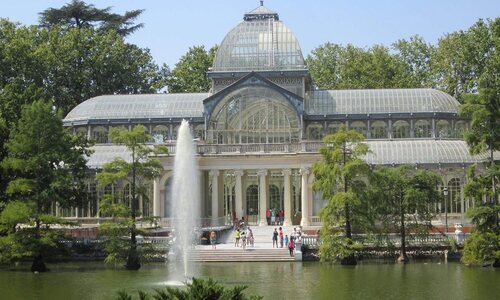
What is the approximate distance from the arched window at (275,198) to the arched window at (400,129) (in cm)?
1492

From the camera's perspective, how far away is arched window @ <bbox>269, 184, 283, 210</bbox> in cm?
9206

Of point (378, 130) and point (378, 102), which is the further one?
point (378, 102)

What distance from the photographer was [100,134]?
277ft

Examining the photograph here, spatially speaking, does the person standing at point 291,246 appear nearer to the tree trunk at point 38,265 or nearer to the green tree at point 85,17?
the tree trunk at point 38,265

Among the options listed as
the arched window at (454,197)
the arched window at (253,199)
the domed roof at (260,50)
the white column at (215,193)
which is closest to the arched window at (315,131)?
the domed roof at (260,50)

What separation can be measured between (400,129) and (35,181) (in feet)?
112

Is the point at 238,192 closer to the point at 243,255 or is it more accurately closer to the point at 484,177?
the point at 243,255

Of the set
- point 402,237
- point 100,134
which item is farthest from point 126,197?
point 100,134

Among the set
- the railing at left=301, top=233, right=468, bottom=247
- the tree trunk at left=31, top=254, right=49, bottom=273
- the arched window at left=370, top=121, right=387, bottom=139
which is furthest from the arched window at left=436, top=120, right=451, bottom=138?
the tree trunk at left=31, top=254, right=49, bottom=273

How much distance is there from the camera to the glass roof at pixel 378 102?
3223 inches

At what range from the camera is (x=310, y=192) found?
75.6m

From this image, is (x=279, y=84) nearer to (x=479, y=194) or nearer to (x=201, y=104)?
(x=201, y=104)

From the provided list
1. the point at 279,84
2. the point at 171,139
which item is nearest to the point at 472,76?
the point at 279,84

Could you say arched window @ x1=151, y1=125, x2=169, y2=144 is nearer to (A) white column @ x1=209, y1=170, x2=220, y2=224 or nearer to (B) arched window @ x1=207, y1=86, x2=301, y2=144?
(B) arched window @ x1=207, y1=86, x2=301, y2=144
